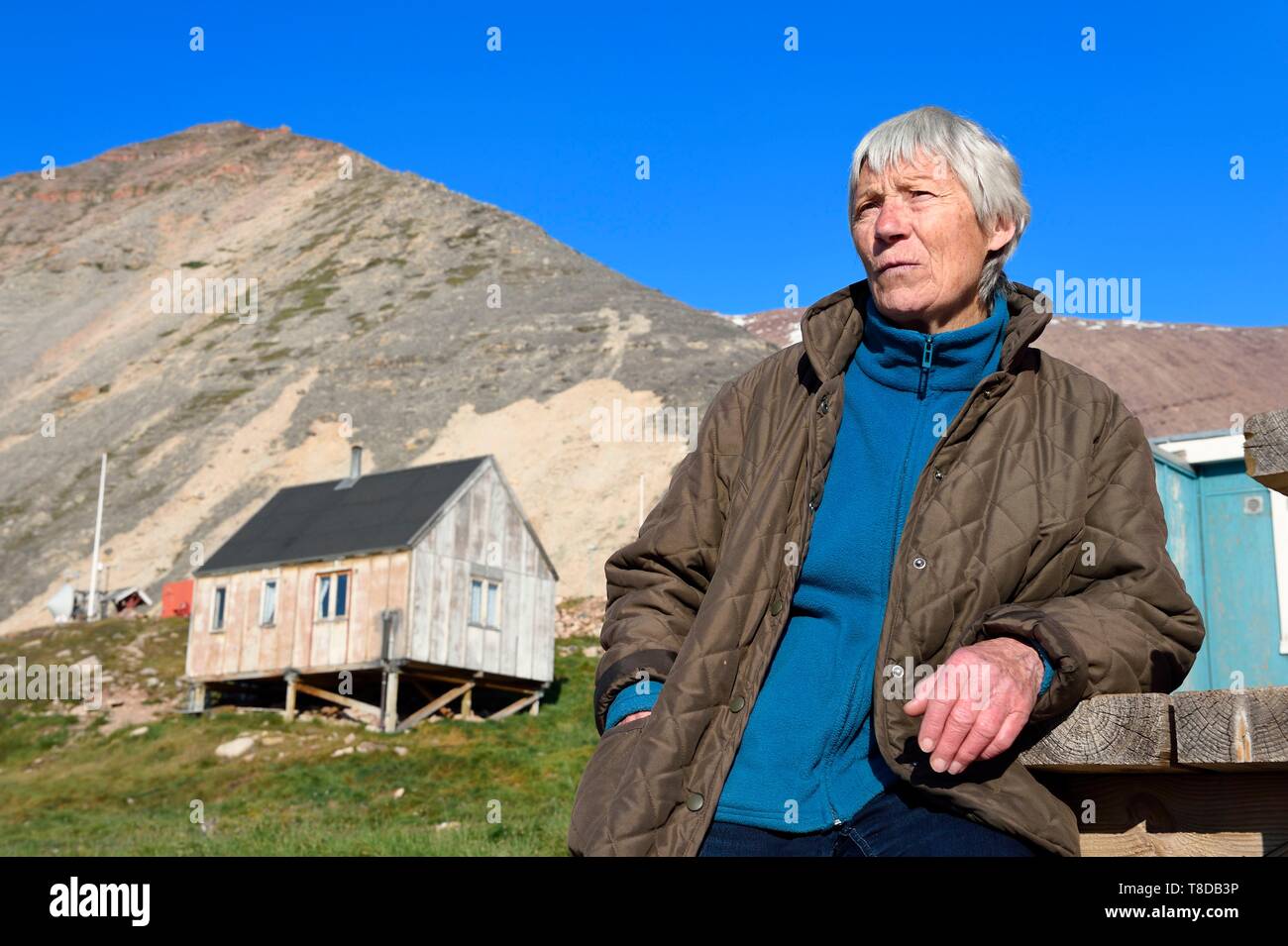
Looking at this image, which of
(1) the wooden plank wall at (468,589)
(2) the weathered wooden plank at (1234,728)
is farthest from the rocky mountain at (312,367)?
(2) the weathered wooden plank at (1234,728)

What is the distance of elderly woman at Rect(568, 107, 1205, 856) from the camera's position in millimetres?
2570

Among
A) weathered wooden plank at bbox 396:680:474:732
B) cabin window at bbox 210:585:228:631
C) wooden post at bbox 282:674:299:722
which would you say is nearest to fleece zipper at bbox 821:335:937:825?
weathered wooden plank at bbox 396:680:474:732

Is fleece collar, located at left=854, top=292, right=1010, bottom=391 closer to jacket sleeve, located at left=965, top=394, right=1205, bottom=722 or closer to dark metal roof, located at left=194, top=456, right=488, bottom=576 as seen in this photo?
jacket sleeve, located at left=965, top=394, right=1205, bottom=722

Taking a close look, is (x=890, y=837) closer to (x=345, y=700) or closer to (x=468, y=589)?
(x=345, y=700)

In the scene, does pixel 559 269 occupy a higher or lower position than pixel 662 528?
higher

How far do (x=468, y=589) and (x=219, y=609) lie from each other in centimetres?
617

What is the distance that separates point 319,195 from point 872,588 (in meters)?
93.6

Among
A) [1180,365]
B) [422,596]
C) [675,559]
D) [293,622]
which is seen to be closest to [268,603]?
[293,622]

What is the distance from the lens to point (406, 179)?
283 ft

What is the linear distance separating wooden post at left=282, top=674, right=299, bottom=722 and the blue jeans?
26.8 metres

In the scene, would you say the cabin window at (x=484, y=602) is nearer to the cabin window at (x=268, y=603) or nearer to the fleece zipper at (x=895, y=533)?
the cabin window at (x=268, y=603)

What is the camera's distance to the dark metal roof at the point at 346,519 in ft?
97.0
